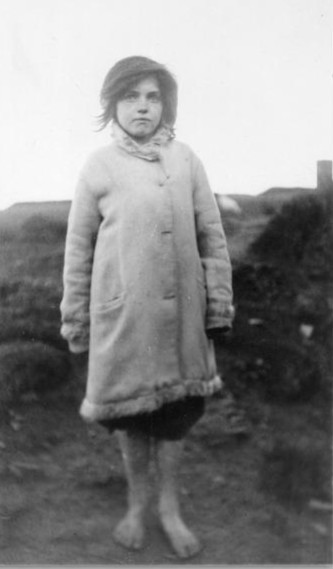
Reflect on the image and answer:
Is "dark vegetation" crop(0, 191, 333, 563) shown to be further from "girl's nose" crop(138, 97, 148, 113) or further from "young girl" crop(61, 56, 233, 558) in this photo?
"girl's nose" crop(138, 97, 148, 113)

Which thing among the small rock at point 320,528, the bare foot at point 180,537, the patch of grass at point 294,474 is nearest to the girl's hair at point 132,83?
the patch of grass at point 294,474

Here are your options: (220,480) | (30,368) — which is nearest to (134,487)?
(220,480)

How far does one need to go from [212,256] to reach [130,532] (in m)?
1.12

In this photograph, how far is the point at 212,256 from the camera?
259cm

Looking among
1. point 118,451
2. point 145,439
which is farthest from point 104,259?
point 118,451

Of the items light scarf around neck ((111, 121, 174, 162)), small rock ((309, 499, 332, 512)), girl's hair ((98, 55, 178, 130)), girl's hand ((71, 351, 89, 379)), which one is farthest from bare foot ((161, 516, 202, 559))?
girl's hair ((98, 55, 178, 130))

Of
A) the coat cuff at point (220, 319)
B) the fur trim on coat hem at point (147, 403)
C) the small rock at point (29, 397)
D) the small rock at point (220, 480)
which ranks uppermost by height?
the coat cuff at point (220, 319)

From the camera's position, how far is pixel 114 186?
253 centimetres

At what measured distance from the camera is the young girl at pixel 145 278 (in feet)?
8.21

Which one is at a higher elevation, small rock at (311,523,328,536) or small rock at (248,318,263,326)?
small rock at (248,318,263,326)

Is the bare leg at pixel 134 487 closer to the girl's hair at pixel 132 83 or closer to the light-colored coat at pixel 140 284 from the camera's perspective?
the light-colored coat at pixel 140 284

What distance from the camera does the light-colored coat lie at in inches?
98.4

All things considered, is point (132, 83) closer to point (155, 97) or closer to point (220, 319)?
point (155, 97)

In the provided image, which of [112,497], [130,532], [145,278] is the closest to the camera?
[145,278]
